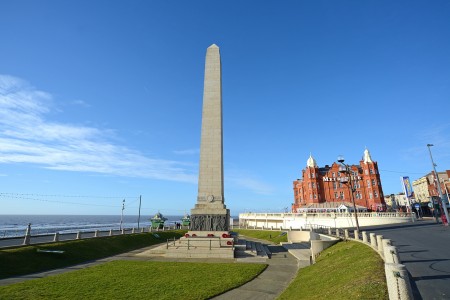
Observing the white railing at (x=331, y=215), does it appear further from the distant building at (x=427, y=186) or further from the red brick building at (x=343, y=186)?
the distant building at (x=427, y=186)

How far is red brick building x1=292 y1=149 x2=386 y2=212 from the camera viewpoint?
71.2m

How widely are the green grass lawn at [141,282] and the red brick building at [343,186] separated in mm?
60725

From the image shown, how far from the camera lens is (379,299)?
7.22 m

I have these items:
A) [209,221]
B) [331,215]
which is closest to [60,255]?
[209,221]

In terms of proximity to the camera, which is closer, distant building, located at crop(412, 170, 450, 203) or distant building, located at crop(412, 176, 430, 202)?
distant building, located at crop(412, 170, 450, 203)

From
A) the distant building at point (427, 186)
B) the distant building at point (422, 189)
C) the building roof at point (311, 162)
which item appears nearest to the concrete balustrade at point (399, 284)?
the building roof at point (311, 162)

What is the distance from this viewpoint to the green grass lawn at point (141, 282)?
38.8 feet

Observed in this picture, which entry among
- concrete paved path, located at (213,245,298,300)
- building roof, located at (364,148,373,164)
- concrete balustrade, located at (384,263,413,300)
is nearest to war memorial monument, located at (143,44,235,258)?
concrete paved path, located at (213,245,298,300)

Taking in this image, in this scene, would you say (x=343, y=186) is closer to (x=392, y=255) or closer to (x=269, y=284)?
(x=269, y=284)

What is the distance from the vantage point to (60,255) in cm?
2150

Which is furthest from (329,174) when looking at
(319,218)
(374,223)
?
(374,223)

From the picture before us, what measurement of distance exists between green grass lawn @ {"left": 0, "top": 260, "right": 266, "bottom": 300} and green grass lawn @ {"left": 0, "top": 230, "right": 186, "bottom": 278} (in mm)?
4274

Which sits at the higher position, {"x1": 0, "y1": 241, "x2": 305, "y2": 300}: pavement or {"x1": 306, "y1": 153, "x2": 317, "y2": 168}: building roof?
{"x1": 306, "y1": 153, "x2": 317, "y2": 168}: building roof

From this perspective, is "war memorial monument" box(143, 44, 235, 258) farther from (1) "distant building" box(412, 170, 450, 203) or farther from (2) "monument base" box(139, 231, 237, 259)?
(1) "distant building" box(412, 170, 450, 203)
